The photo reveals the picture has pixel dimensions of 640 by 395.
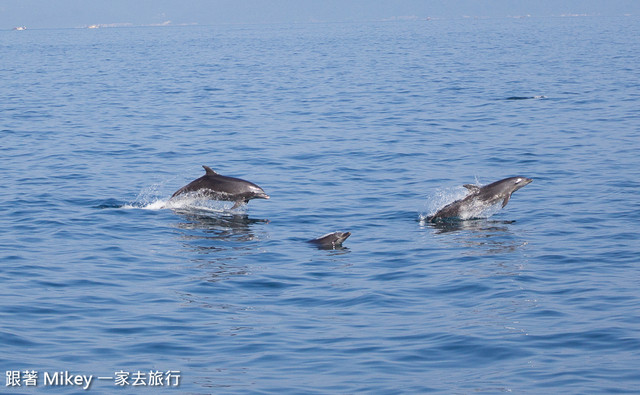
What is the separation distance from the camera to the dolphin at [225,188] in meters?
19.8

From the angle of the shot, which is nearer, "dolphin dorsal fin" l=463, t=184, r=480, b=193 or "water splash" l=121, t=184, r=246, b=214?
"dolphin dorsal fin" l=463, t=184, r=480, b=193

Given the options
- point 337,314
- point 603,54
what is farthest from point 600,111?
point 603,54

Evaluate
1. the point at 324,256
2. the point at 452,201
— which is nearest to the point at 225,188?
the point at 324,256

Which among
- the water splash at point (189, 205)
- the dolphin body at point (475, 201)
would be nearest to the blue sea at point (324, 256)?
the water splash at point (189, 205)

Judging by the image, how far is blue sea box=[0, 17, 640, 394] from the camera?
1116 cm

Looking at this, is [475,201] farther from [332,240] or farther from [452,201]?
[332,240]

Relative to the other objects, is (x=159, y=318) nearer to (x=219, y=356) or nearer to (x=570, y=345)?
A: (x=219, y=356)

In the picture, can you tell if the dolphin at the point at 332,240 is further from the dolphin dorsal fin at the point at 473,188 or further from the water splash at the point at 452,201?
the dolphin dorsal fin at the point at 473,188

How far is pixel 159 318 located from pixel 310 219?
23.1ft

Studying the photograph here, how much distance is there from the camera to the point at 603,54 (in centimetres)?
7225

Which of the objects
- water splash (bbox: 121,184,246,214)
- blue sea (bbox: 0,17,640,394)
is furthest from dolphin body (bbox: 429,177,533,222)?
water splash (bbox: 121,184,246,214)

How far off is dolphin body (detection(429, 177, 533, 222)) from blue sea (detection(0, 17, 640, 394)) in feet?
1.89

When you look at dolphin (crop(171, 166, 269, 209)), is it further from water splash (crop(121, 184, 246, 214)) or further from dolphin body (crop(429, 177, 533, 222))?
dolphin body (crop(429, 177, 533, 222))

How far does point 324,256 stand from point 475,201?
14.7ft
